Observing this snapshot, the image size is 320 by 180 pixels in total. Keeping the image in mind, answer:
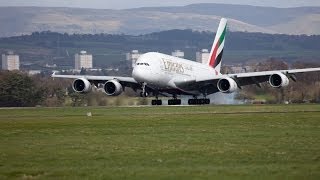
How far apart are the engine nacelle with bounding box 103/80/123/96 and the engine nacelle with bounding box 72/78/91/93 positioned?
60.0 inches

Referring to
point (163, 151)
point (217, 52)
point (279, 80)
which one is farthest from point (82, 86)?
point (163, 151)

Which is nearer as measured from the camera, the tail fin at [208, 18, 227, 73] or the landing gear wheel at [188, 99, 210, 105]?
the landing gear wheel at [188, 99, 210, 105]

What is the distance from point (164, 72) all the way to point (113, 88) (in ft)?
18.6

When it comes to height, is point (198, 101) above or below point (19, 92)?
below

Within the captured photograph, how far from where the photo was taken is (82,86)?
267 ft

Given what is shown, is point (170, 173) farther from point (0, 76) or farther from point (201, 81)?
point (0, 76)

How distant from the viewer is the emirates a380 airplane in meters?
76.7

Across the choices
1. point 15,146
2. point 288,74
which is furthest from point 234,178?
point 288,74

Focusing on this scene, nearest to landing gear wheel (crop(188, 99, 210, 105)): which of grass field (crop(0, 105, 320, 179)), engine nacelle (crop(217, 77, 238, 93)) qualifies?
engine nacelle (crop(217, 77, 238, 93))

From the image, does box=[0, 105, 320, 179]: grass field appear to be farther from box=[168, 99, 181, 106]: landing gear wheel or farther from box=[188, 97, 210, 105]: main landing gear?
box=[168, 99, 181, 106]: landing gear wheel

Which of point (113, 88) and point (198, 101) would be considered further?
point (198, 101)

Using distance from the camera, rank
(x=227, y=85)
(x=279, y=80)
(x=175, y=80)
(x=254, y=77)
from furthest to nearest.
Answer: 1. (x=254, y=77)
2. (x=175, y=80)
3. (x=227, y=85)
4. (x=279, y=80)

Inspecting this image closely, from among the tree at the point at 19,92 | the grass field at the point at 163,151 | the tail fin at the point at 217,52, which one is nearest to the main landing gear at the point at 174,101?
the tail fin at the point at 217,52

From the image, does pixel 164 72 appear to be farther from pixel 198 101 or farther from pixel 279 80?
pixel 279 80
